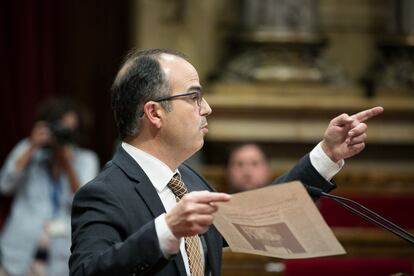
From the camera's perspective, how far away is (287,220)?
2.53 metres

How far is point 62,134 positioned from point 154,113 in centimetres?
275

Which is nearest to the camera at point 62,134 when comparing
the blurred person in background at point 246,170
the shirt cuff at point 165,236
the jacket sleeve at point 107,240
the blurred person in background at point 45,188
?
the blurred person in background at point 45,188

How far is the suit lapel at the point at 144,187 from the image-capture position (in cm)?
269

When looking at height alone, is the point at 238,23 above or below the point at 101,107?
above

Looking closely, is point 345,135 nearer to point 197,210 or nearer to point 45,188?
point 197,210

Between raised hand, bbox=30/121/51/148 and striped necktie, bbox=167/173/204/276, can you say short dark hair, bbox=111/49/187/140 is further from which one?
raised hand, bbox=30/121/51/148

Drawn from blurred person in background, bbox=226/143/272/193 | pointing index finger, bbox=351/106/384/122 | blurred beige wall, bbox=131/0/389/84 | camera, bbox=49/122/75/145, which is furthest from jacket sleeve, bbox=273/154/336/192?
blurred beige wall, bbox=131/0/389/84

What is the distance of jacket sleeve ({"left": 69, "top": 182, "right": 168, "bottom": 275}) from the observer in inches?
95.6

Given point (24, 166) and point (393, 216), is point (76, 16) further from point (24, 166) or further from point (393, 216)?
point (393, 216)

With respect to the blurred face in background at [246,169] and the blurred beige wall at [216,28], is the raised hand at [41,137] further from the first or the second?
the blurred beige wall at [216,28]

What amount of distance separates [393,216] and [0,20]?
3.01m

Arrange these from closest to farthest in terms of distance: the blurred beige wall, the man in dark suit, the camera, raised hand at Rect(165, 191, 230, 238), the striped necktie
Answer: raised hand at Rect(165, 191, 230, 238)
the man in dark suit
the striped necktie
the camera
the blurred beige wall

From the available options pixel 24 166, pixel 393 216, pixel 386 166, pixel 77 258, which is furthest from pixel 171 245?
pixel 386 166

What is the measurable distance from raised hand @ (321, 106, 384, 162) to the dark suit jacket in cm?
42
